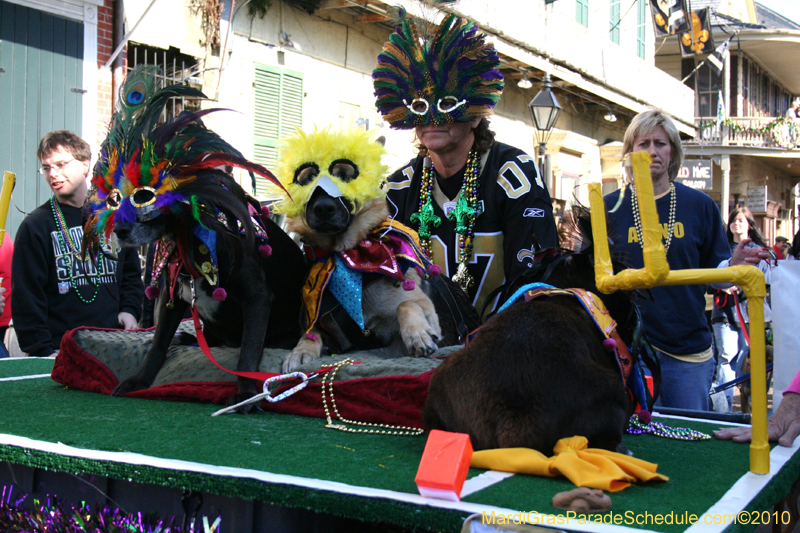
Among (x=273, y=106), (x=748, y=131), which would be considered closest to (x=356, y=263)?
(x=273, y=106)

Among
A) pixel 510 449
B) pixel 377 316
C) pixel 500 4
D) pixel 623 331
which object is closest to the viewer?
pixel 510 449

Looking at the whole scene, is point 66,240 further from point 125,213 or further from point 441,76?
point 441,76

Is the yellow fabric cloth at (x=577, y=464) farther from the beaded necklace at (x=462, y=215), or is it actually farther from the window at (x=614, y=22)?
the window at (x=614, y=22)

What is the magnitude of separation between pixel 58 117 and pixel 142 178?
6.01 meters

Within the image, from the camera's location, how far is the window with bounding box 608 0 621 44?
19.0 meters

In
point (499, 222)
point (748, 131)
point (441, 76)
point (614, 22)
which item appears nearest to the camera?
point (441, 76)

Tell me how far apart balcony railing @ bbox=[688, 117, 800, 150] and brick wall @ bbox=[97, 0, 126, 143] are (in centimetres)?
2202

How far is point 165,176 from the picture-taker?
245cm

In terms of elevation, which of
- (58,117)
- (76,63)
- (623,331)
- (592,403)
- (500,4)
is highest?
(500,4)

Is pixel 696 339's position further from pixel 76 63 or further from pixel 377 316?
pixel 76 63

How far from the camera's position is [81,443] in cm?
194

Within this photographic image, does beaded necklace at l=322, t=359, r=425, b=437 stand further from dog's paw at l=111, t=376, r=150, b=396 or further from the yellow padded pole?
the yellow padded pole

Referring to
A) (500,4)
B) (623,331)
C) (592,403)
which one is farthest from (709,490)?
(500,4)

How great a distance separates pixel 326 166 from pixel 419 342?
78 centimetres
